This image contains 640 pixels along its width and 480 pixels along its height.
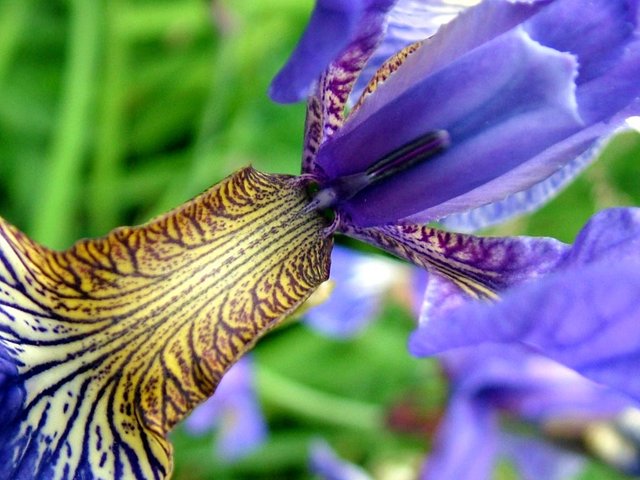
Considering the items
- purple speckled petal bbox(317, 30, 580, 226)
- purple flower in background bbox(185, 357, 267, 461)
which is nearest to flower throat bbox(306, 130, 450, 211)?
purple speckled petal bbox(317, 30, 580, 226)

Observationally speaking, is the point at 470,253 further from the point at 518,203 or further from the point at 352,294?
the point at 352,294

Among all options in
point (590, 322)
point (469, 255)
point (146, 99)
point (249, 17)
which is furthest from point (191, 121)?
point (590, 322)

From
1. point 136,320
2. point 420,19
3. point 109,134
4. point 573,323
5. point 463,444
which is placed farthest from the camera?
point 109,134

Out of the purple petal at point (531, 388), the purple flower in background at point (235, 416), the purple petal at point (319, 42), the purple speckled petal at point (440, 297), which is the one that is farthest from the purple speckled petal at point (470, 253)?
→ the purple flower in background at point (235, 416)

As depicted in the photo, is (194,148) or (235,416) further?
(194,148)

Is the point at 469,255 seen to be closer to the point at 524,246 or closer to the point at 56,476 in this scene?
the point at 524,246

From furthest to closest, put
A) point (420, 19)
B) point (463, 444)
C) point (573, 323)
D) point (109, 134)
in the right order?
1. point (109, 134)
2. point (463, 444)
3. point (420, 19)
4. point (573, 323)

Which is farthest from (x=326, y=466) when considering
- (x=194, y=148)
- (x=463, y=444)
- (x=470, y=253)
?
(x=470, y=253)

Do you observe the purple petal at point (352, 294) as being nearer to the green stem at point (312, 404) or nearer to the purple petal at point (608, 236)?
the green stem at point (312, 404)
